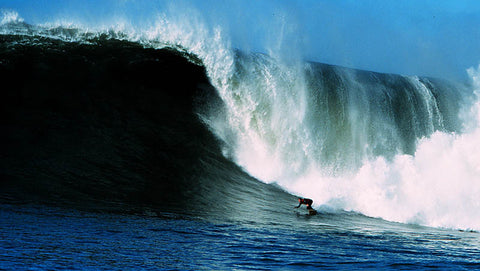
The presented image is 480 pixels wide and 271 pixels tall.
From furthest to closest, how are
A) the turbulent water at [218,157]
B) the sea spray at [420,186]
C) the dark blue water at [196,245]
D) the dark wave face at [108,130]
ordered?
the sea spray at [420,186] < the dark wave face at [108,130] < the turbulent water at [218,157] < the dark blue water at [196,245]

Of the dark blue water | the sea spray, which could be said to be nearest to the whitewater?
the sea spray

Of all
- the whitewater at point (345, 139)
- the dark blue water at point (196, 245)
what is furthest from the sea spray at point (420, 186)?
the dark blue water at point (196, 245)

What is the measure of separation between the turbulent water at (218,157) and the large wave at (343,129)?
2.0 inches

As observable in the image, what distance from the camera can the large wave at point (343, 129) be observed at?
444 inches

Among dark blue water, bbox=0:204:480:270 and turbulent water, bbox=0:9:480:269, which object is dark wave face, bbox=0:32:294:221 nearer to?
turbulent water, bbox=0:9:480:269

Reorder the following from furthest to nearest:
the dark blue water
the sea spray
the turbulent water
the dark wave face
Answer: the sea spray < the dark wave face < the turbulent water < the dark blue water

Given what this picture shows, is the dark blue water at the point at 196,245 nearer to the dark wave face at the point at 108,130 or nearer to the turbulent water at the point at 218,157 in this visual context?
the turbulent water at the point at 218,157

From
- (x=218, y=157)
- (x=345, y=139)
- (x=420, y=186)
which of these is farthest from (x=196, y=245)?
(x=345, y=139)

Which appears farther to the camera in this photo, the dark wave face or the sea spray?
the sea spray

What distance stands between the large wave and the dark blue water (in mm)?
3555

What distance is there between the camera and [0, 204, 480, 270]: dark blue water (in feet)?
14.9

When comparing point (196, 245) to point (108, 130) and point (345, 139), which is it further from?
point (345, 139)

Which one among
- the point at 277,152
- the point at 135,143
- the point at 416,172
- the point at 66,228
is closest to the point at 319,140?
the point at 277,152

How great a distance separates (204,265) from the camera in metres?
4.65
